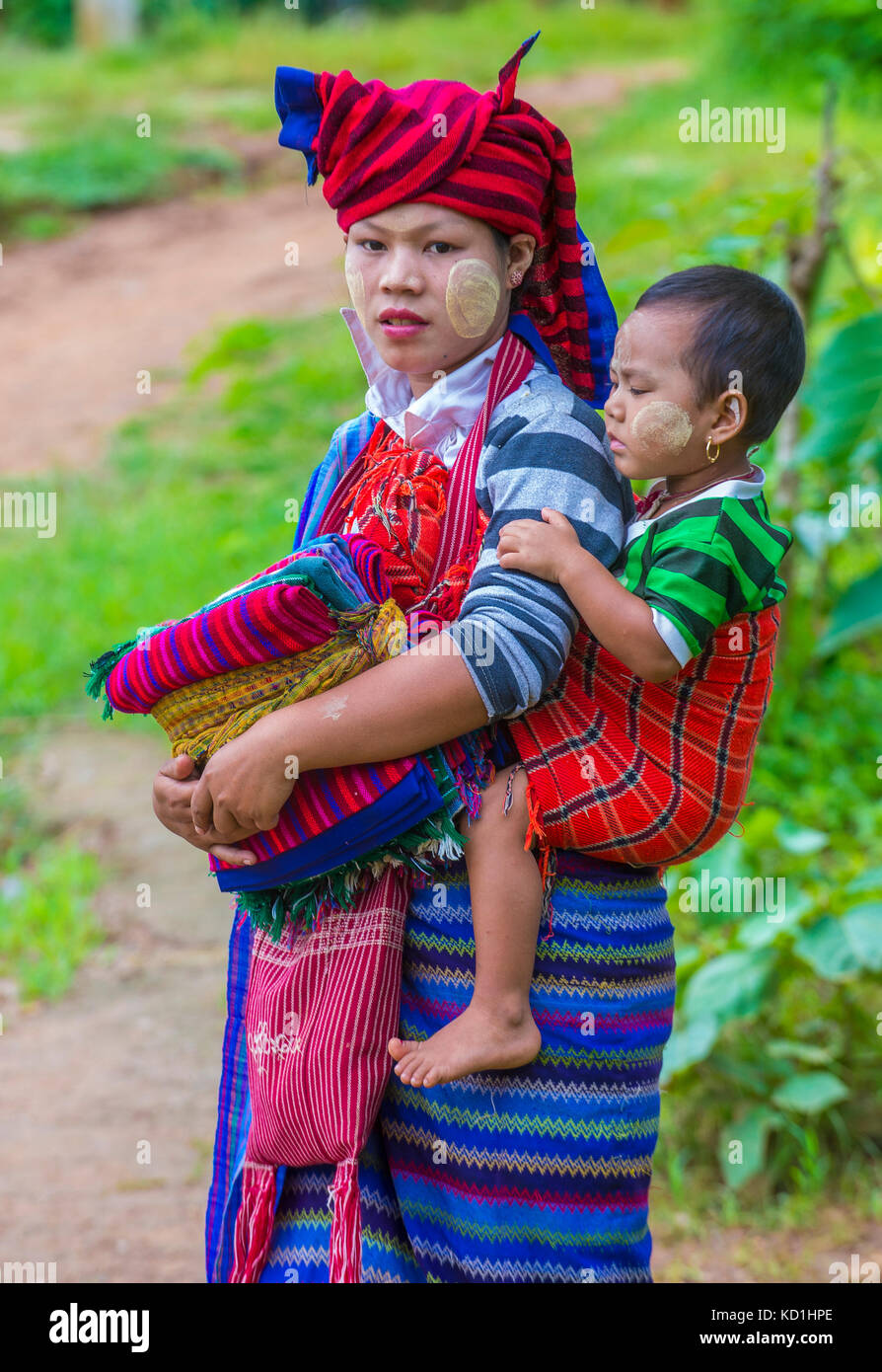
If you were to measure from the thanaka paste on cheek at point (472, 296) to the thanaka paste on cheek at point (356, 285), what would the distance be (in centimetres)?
11

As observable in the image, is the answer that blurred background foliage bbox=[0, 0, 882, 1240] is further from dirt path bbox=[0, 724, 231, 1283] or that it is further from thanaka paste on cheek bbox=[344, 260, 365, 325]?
thanaka paste on cheek bbox=[344, 260, 365, 325]

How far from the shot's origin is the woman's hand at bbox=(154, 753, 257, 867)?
162cm

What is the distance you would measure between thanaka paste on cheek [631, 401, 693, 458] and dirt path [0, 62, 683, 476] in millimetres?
6658

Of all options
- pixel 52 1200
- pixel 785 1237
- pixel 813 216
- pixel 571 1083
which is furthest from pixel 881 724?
pixel 571 1083

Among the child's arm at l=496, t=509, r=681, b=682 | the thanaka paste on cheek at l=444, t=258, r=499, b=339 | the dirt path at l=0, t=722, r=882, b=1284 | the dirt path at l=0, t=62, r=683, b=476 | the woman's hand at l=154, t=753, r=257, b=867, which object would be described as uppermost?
the dirt path at l=0, t=62, r=683, b=476

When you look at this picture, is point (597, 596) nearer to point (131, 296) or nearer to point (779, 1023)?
point (779, 1023)

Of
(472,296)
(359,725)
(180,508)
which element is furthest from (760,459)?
(180,508)

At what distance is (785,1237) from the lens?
289 cm

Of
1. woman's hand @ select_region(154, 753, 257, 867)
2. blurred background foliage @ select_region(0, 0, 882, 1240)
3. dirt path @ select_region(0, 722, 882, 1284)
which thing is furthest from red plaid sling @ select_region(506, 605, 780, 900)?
dirt path @ select_region(0, 722, 882, 1284)

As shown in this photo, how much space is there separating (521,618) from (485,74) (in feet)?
42.6

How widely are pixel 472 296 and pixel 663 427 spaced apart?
270 millimetres

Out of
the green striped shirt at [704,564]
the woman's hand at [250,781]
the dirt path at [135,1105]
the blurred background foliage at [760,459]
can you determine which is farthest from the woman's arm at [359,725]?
the dirt path at [135,1105]

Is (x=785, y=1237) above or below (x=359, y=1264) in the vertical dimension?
below
